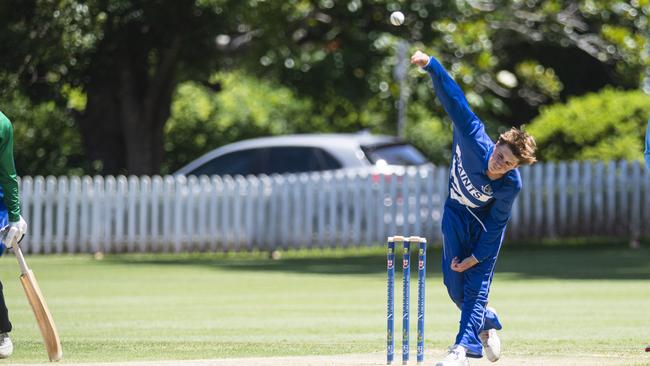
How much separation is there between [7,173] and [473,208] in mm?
3085

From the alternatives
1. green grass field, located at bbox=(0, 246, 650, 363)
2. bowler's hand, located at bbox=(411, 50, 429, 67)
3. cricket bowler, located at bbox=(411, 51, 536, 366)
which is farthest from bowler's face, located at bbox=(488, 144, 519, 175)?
green grass field, located at bbox=(0, 246, 650, 363)

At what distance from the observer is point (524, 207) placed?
67.9 ft

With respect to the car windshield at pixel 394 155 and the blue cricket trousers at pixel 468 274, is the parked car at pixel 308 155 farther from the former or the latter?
the blue cricket trousers at pixel 468 274

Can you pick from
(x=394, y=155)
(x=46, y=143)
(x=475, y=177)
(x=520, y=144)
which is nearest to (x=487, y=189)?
(x=475, y=177)

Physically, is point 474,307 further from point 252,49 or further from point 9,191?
point 252,49

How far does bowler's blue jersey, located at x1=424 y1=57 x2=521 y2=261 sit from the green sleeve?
9.34 feet

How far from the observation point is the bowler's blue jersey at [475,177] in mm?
8164

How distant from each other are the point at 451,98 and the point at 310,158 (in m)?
12.6

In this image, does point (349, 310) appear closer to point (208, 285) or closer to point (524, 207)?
→ point (208, 285)

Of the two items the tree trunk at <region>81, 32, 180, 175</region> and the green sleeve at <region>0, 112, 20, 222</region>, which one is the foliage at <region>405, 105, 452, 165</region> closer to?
the tree trunk at <region>81, 32, 180, 175</region>

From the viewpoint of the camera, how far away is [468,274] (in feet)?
27.5

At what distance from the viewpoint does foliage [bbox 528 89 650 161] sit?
69.2 ft

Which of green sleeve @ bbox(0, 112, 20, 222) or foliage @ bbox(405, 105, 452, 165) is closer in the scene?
green sleeve @ bbox(0, 112, 20, 222)

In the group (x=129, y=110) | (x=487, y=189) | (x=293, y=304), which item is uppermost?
(x=129, y=110)
